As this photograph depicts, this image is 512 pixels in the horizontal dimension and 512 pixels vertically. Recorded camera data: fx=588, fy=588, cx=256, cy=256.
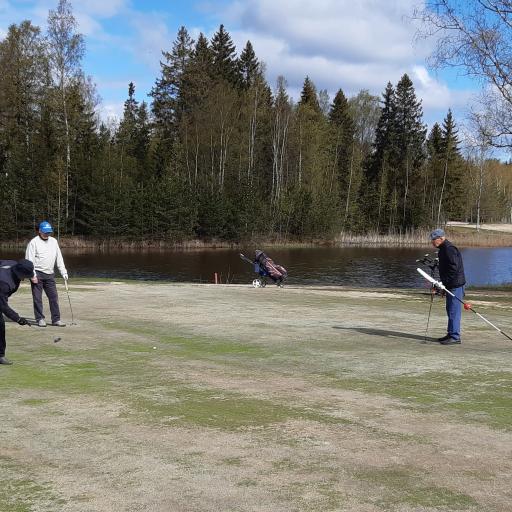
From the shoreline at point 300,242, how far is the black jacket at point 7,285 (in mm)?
45917

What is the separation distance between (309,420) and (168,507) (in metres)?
2.27

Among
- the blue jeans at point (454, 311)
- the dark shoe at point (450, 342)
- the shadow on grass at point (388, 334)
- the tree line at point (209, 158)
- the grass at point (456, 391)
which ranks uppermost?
the tree line at point (209, 158)

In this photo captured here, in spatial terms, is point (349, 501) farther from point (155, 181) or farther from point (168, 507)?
point (155, 181)

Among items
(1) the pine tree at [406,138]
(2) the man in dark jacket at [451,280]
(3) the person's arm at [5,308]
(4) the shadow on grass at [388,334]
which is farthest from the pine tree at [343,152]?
(3) the person's arm at [5,308]

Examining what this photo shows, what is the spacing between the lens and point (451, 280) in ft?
35.2

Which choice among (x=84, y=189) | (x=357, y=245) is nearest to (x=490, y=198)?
(x=357, y=245)

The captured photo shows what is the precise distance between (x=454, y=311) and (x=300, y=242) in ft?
185

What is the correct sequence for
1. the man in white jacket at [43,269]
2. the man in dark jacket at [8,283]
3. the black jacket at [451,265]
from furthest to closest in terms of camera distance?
the man in white jacket at [43,269], the black jacket at [451,265], the man in dark jacket at [8,283]

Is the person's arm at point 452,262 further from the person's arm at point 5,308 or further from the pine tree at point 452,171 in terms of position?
the pine tree at point 452,171

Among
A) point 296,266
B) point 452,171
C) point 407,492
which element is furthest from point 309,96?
point 407,492

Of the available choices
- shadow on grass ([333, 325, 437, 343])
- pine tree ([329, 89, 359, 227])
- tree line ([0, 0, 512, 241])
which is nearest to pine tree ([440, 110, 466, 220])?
tree line ([0, 0, 512, 241])

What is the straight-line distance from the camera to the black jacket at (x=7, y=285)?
8648 millimetres

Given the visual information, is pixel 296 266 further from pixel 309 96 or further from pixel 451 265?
pixel 309 96

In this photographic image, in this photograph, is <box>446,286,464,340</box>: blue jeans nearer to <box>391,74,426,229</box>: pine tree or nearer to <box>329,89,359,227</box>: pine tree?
<box>329,89,359,227</box>: pine tree
